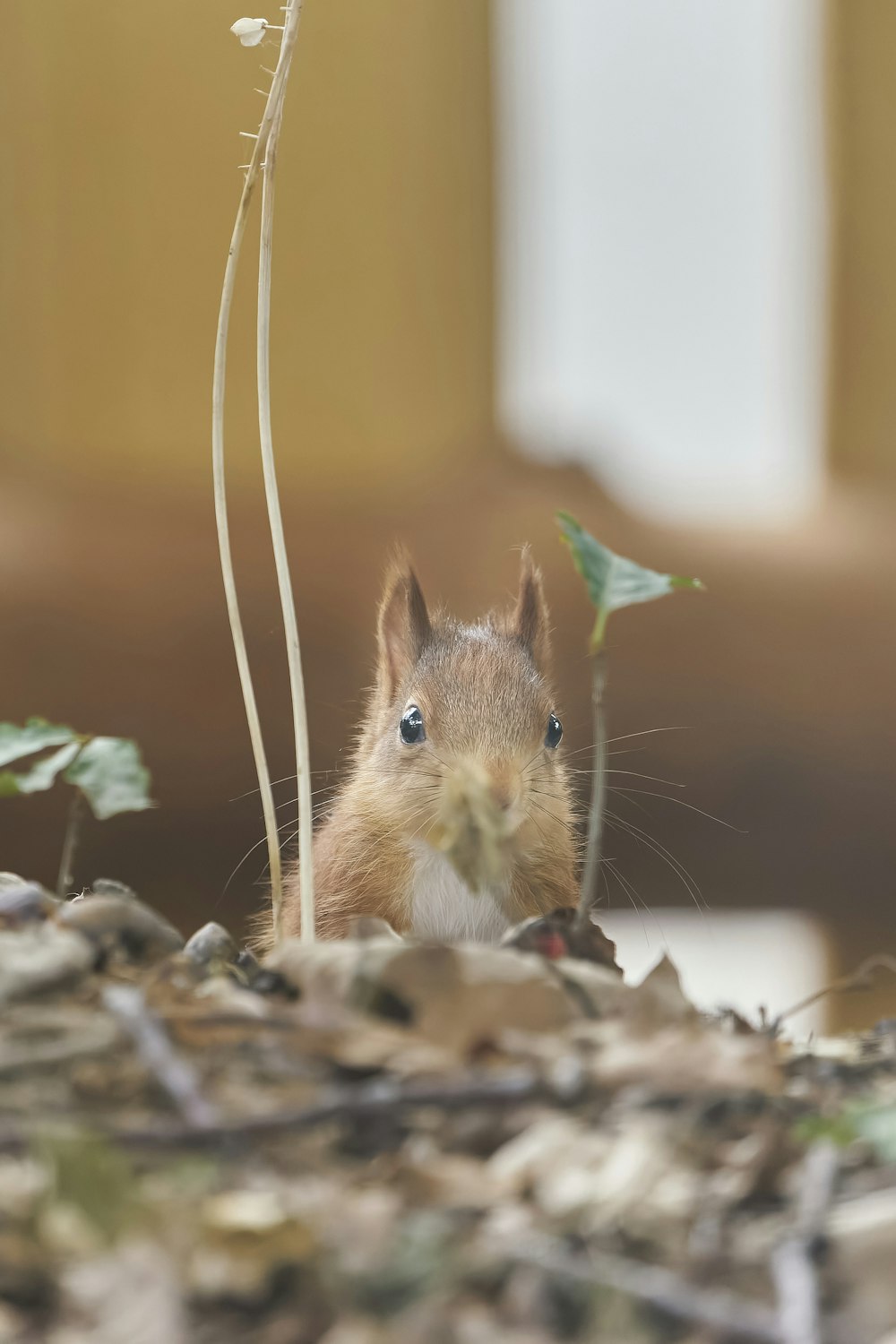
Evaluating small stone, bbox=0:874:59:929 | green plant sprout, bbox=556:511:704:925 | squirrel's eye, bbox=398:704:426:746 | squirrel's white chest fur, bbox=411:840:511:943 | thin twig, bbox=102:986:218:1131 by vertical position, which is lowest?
squirrel's white chest fur, bbox=411:840:511:943

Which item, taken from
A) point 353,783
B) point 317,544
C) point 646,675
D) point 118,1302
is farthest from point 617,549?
point 118,1302

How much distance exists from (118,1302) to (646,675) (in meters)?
1.83

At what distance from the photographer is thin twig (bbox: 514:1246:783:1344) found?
0.35 m

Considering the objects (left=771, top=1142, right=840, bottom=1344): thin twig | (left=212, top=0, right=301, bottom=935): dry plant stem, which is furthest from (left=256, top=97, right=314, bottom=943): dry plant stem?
(left=771, top=1142, right=840, bottom=1344): thin twig

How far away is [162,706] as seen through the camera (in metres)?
2.08

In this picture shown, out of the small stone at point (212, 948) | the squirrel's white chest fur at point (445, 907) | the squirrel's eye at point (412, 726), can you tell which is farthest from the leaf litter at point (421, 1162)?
the squirrel's eye at point (412, 726)

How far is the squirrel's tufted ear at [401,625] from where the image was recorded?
43.7 inches

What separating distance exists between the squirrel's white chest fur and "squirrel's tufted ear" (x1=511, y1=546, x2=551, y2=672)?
7.9 inches

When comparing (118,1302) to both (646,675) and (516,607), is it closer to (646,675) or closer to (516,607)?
(516,607)

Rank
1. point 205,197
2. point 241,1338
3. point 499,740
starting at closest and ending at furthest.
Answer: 1. point 241,1338
2. point 499,740
3. point 205,197

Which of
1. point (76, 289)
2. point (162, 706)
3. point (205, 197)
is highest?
point (205, 197)

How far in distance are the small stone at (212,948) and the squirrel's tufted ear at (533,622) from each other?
0.46 meters

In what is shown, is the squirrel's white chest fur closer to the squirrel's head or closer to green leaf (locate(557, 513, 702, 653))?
the squirrel's head

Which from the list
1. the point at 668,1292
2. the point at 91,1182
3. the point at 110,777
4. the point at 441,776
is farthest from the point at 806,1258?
the point at 441,776
